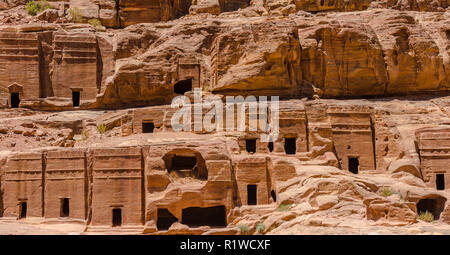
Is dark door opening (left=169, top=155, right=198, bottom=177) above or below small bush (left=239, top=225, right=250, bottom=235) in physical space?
above

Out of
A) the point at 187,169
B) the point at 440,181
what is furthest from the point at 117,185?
the point at 440,181

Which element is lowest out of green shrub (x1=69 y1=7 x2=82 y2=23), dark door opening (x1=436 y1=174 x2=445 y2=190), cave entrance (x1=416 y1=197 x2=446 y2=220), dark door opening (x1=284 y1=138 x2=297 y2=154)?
cave entrance (x1=416 y1=197 x2=446 y2=220)

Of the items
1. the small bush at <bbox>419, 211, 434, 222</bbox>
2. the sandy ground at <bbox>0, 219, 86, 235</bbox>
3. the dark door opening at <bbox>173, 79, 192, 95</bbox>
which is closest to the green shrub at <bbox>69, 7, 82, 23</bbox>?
the dark door opening at <bbox>173, 79, 192, 95</bbox>

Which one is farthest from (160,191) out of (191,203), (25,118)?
(25,118)

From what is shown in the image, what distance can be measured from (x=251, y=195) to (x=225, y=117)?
4.14 m

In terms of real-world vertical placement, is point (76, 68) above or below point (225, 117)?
above

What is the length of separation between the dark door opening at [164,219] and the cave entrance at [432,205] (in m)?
11.2

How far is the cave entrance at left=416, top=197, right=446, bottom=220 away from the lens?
25.5 m

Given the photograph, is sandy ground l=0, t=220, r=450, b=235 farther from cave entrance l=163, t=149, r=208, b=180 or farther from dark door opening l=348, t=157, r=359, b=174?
dark door opening l=348, t=157, r=359, b=174

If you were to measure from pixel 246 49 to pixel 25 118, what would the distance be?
13.4 metres

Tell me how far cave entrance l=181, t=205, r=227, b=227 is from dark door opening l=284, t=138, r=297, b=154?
5433 mm

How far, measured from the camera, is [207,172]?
86.1 ft

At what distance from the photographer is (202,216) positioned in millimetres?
27641

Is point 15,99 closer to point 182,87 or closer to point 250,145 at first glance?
point 182,87
